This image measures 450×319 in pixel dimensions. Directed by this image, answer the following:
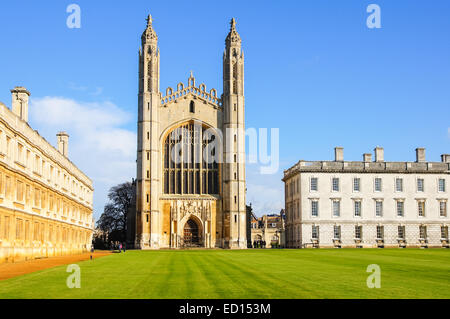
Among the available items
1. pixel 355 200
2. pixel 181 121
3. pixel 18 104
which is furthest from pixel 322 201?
pixel 18 104

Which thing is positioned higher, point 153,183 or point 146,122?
point 146,122

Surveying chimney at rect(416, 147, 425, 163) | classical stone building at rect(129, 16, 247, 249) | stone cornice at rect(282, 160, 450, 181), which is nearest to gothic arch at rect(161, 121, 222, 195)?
classical stone building at rect(129, 16, 247, 249)

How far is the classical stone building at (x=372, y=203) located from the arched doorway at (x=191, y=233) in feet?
37.2

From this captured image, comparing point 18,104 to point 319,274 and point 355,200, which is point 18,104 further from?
point 355,200

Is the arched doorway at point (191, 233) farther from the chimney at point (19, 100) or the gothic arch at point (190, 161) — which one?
the chimney at point (19, 100)

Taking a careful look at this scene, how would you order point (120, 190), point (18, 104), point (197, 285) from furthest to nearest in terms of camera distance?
point (120, 190) → point (18, 104) → point (197, 285)

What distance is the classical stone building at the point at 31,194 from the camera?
29.3 meters

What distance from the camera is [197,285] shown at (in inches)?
567

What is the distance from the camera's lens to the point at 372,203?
62.5 m

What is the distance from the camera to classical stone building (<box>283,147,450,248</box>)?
6172 centimetres

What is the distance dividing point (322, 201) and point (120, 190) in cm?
3807

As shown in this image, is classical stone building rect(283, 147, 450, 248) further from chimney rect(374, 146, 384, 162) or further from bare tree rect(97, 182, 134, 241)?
bare tree rect(97, 182, 134, 241)

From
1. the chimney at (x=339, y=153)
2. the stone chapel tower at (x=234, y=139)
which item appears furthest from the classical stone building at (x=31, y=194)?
the chimney at (x=339, y=153)

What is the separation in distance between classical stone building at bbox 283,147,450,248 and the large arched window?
9.87m
